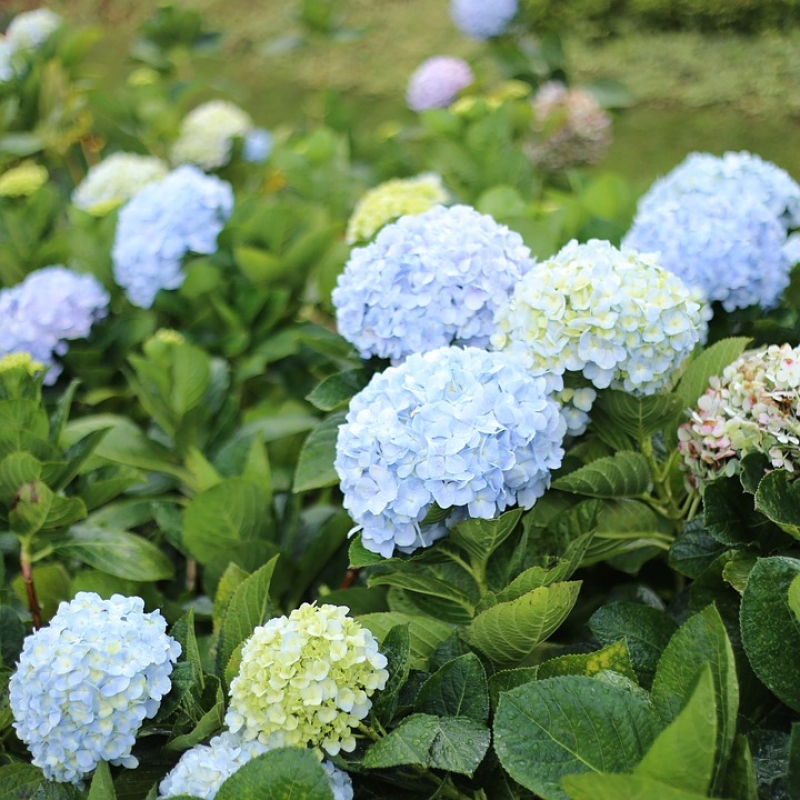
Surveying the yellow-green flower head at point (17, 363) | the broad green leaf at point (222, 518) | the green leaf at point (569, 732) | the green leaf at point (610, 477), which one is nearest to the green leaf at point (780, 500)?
the green leaf at point (610, 477)

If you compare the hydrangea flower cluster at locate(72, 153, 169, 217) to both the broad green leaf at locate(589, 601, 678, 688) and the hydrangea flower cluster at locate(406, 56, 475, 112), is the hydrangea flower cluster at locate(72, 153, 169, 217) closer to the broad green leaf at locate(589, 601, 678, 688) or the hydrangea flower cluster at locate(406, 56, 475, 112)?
the hydrangea flower cluster at locate(406, 56, 475, 112)

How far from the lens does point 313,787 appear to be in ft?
2.94

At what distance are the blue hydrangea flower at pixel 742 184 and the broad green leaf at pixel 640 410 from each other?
1.71ft

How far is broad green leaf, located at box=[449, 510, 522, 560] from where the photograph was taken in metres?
1.13

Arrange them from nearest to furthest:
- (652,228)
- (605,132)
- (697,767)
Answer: (697,767) → (652,228) → (605,132)

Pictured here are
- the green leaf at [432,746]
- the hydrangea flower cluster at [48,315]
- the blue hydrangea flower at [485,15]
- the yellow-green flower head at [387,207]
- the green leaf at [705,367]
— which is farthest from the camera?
the blue hydrangea flower at [485,15]

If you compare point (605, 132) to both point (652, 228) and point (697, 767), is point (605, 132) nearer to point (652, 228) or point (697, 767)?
point (652, 228)

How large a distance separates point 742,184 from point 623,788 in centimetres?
116

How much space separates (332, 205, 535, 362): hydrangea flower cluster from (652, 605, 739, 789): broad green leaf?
0.57 meters

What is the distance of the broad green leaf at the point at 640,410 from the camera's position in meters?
1.24

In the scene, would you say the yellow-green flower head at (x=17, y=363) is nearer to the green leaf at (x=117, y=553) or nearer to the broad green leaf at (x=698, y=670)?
the green leaf at (x=117, y=553)

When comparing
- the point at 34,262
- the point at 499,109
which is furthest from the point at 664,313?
the point at 34,262

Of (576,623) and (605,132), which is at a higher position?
(576,623)

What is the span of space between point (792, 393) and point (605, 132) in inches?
83.6
